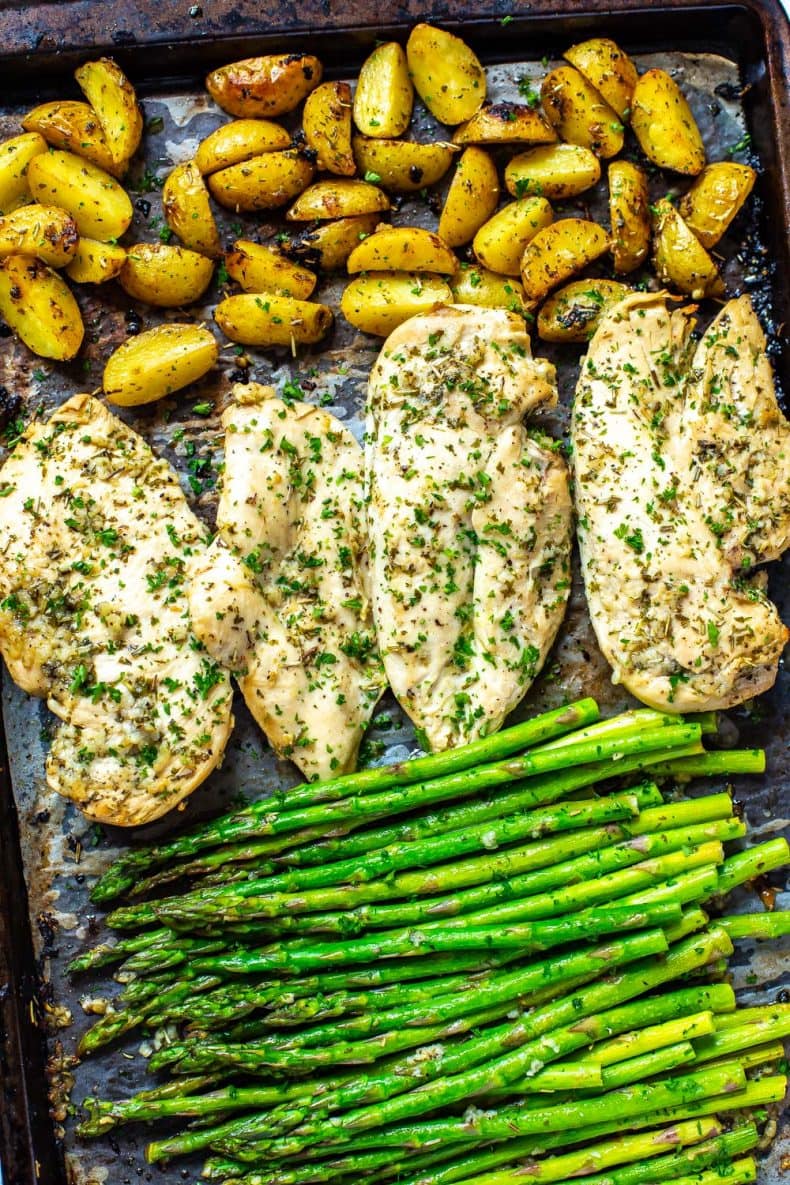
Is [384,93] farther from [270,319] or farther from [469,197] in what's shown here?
[270,319]

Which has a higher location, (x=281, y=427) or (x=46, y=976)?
(x=281, y=427)

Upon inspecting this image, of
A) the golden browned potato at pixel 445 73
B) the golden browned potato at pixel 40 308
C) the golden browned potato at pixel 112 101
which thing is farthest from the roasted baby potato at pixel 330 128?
the golden browned potato at pixel 40 308

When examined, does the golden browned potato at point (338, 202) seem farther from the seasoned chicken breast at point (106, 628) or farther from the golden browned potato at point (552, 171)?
the seasoned chicken breast at point (106, 628)

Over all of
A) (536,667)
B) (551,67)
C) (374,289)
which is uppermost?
(551,67)

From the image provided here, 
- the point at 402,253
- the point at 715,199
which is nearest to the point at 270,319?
the point at 402,253

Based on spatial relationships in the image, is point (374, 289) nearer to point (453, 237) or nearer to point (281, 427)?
point (453, 237)

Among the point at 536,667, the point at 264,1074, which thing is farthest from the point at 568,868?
the point at 264,1074
